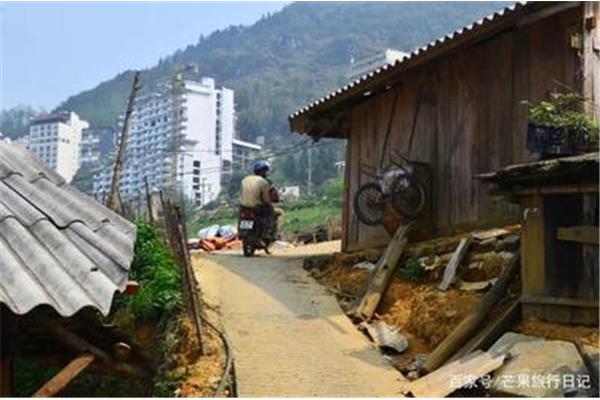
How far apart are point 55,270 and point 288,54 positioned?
106238 mm

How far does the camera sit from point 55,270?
4.01 m

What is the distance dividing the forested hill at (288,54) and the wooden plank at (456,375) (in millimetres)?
64347

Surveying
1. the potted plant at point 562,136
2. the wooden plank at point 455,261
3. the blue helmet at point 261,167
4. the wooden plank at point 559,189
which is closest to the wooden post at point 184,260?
the wooden plank at point 455,261

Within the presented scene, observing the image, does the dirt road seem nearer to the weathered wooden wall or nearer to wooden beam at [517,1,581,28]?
the weathered wooden wall

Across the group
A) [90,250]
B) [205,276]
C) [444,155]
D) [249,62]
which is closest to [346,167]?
[444,155]

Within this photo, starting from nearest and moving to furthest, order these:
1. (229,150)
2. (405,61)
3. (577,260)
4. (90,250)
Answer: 1. (90,250)
2. (577,260)
3. (405,61)
4. (229,150)

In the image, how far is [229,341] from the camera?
8.12 metres

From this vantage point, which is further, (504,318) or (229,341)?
(229,341)

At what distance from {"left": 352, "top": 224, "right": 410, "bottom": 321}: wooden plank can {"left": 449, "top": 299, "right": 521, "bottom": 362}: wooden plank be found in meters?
2.06

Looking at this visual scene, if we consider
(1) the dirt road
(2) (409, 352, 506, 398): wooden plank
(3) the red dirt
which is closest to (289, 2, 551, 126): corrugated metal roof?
(1) the dirt road

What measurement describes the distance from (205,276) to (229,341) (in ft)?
10.9

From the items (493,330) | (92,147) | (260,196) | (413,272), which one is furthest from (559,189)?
(92,147)

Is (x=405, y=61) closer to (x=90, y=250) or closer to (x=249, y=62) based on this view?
A: (x=90, y=250)

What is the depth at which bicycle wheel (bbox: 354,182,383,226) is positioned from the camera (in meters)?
11.8
